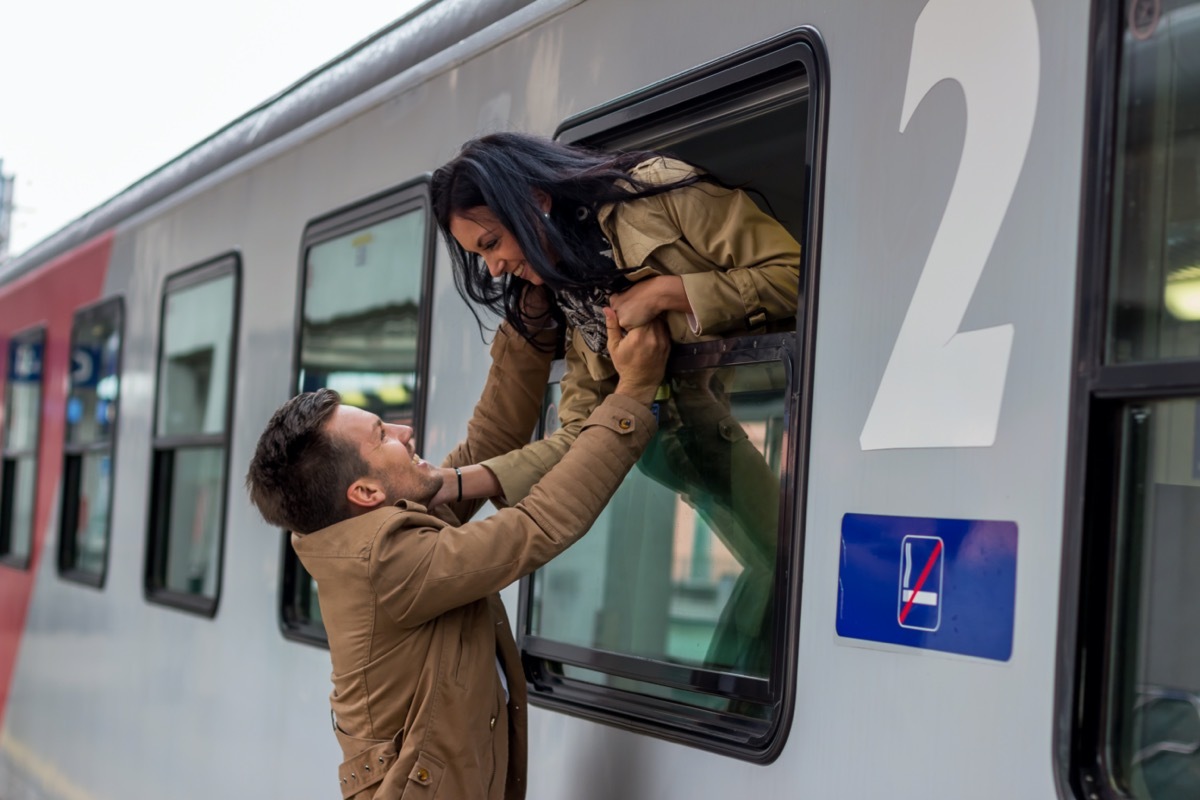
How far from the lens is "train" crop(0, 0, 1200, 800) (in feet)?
5.06

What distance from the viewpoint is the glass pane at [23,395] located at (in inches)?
270

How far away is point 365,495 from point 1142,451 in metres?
1.22

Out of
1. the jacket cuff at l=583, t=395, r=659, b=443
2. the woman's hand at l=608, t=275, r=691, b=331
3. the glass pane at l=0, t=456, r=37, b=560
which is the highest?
the woman's hand at l=608, t=275, r=691, b=331

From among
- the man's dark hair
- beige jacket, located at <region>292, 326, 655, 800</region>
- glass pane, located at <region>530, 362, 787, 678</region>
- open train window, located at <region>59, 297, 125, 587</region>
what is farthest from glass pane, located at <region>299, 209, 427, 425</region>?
open train window, located at <region>59, 297, 125, 587</region>

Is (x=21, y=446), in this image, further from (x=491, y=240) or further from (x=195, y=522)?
(x=491, y=240)

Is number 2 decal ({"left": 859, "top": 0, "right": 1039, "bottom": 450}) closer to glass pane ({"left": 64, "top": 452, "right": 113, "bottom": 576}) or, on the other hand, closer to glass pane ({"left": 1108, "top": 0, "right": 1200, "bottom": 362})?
glass pane ({"left": 1108, "top": 0, "right": 1200, "bottom": 362})

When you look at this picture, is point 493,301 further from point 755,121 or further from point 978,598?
point 978,598

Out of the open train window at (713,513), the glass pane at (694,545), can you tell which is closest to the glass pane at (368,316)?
the open train window at (713,513)

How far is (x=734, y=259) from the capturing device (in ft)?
7.39

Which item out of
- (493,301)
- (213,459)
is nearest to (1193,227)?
(493,301)

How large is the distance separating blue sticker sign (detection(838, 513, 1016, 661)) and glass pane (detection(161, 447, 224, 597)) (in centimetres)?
289

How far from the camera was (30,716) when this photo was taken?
6.35 metres

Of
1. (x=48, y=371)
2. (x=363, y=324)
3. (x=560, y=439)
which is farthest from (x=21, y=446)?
(x=560, y=439)

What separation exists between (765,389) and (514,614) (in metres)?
0.85
